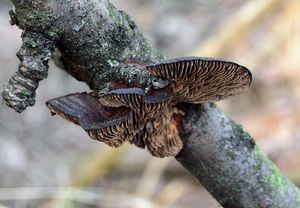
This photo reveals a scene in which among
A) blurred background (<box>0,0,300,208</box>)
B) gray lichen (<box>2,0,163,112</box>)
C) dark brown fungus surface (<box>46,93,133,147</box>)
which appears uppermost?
blurred background (<box>0,0,300,208</box>)

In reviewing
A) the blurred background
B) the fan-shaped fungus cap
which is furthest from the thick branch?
the blurred background

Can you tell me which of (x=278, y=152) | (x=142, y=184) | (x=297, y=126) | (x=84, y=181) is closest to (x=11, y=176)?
(x=84, y=181)

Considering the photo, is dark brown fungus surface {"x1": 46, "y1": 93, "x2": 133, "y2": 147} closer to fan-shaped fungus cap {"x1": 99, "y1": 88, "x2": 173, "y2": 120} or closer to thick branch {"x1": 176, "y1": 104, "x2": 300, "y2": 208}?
fan-shaped fungus cap {"x1": 99, "y1": 88, "x2": 173, "y2": 120}

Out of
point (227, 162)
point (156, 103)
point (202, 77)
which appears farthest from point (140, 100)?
point (227, 162)

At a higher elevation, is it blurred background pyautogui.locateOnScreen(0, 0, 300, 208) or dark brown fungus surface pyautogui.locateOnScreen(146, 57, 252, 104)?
blurred background pyautogui.locateOnScreen(0, 0, 300, 208)

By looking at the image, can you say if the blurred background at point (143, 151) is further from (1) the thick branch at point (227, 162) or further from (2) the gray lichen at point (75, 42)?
(2) the gray lichen at point (75, 42)

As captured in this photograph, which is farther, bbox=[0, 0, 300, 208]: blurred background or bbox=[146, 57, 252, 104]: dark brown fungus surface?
bbox=[0, 0, 300, 208]: blurred background
